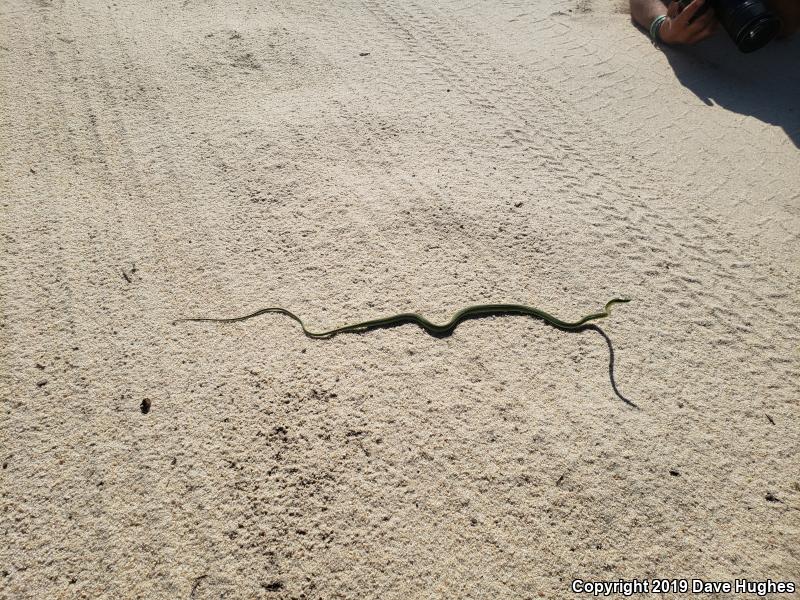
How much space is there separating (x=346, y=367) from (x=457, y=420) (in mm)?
647

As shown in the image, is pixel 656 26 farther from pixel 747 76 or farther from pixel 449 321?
pixel 449 321

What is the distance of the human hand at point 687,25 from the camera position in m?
4.92

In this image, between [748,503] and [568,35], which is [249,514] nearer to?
[748,503]

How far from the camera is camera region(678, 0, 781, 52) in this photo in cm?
456

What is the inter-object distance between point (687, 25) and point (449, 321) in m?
4.03

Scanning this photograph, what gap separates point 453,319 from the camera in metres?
3.06

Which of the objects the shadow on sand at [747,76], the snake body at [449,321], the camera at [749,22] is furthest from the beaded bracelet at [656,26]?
the snake body at [449,321]

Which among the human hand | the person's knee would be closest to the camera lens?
the human hand

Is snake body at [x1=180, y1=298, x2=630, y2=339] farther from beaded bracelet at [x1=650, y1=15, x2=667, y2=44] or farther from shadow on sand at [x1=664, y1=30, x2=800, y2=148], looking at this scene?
beaded bracelet at [x1=650, y1=15, x2=667, y2=44]

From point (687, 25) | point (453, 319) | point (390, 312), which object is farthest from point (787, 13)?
point (390, 312)

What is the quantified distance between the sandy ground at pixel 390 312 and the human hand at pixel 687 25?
8.2 inches

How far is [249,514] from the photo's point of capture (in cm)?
229

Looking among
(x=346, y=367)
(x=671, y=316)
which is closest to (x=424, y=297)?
(x=346, y=367)

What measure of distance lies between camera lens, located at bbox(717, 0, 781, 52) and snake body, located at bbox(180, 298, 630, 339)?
125 inches
